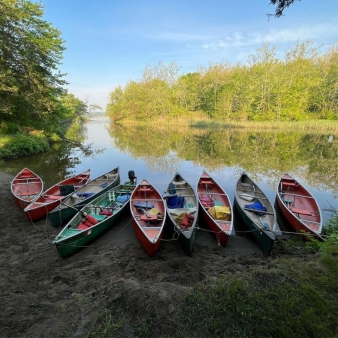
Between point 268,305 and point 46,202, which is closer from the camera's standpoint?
point 268,305

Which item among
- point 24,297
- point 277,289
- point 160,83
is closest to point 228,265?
point 277,289

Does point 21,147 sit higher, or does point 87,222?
point 21,147

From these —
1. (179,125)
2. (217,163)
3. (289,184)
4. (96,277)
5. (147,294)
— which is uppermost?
(147,294)

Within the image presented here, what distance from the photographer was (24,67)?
16.0m

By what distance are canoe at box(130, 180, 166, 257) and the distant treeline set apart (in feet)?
119

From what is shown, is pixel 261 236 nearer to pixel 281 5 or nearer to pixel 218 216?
pixel 218 216

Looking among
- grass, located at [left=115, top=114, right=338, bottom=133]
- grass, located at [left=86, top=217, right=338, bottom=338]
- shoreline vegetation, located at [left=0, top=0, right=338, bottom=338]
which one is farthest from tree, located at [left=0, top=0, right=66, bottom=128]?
grass, located at [left=115, top=114, right=338, bottom=133]

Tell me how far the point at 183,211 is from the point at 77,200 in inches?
153

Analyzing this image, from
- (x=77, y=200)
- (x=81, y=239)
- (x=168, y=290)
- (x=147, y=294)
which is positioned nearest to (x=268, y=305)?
(x=168, y=290)

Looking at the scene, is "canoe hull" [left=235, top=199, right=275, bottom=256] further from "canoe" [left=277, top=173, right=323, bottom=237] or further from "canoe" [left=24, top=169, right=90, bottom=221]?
"canoe" [left=24, top=169, right=90, bottom=221]

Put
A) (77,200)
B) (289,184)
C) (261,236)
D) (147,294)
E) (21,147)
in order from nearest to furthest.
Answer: (147,294) < (261,236) < (77,200) < (289,184) < (21,147)

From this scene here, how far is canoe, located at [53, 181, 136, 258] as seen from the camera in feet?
18.2

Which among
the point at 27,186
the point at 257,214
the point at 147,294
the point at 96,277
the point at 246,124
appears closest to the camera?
the point at 147,294

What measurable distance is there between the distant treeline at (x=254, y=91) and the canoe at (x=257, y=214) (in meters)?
34.5
